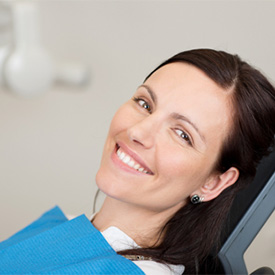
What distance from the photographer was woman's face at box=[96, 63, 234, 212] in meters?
0.91

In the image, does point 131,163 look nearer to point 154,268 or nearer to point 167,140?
point 167,140

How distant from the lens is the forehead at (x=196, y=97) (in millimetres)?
919

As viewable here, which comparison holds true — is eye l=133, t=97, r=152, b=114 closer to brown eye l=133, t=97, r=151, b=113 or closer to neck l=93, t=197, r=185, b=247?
brown eye l=133, t=97, r=151, b=113

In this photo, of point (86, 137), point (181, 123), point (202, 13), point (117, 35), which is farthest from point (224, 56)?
point (86, 137)

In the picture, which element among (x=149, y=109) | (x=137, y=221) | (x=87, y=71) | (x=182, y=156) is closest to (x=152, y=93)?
(x=149, y=109)

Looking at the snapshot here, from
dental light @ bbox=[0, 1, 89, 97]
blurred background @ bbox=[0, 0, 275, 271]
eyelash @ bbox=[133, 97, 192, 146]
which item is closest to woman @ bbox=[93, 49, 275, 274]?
eyelash @ bbox=[133, 97, 192, 146]

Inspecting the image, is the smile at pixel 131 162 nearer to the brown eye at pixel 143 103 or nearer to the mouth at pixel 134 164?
the mouth at pixel 134 164

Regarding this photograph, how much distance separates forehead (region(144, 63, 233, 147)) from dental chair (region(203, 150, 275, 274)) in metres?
0.13

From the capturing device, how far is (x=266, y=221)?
986mm

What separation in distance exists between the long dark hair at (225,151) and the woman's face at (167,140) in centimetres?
2

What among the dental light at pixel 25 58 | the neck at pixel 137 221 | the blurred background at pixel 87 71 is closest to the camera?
the neck at pixel 137 221

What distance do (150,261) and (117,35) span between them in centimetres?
103

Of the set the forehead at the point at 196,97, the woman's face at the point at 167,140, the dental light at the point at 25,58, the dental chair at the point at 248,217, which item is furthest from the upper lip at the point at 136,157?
the dental light at the point at 25,58

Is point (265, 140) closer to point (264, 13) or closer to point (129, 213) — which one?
point (129, 213)
